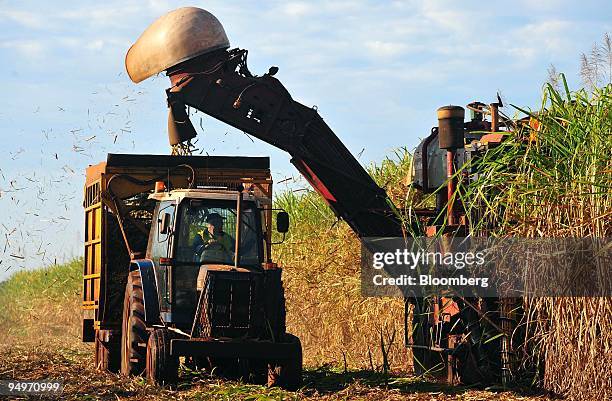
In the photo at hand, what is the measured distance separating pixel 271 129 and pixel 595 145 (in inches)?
182

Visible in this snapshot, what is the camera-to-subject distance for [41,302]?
2661 cm

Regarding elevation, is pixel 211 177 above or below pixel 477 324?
above

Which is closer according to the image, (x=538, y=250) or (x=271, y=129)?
(x=538, y=250)

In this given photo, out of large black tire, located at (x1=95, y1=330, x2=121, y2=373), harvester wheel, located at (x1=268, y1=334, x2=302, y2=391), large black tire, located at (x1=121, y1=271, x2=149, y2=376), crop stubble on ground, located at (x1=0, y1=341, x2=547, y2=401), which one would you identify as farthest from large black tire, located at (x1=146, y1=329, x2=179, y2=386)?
large black tire, located at (x1=95, y1=330, x2=121, y2=373)

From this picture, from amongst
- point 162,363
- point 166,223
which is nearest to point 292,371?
point 162,363

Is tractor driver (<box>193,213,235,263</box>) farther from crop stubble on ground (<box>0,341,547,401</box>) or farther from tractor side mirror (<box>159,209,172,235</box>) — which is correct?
crop stubble on ground (<box>0,341,547,401</box>)

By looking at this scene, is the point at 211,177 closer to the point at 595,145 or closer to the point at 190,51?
the point at 190,51

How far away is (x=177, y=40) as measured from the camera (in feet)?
38.1

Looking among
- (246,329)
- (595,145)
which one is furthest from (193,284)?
(595,145)

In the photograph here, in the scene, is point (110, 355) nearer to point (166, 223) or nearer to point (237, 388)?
point (166, 223)

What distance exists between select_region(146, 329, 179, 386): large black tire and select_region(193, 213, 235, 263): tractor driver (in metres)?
1.05

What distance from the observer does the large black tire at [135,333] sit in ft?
35.9

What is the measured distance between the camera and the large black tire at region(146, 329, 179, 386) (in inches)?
399

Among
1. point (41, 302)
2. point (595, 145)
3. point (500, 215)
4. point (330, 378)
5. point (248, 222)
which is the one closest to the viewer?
point (595, 145)
